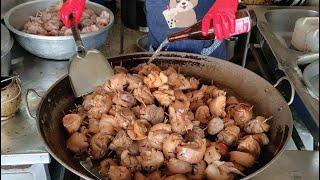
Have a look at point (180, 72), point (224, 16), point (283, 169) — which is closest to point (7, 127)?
point (180, 72)

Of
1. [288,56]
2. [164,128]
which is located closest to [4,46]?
[164,128]

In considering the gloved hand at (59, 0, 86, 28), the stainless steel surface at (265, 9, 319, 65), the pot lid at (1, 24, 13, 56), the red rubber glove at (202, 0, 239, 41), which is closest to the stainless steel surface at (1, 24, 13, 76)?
the pot lid at (1, 24, 13, 56)

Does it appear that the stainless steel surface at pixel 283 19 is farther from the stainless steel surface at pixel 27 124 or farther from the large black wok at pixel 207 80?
the stainless steel surface at pixel 27 124

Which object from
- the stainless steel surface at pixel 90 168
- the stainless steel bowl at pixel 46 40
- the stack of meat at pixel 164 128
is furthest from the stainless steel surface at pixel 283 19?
the stainless steel surface at pixel 90 168

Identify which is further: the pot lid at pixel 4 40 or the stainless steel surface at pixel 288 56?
the stainless steel surface at pixel 288 56

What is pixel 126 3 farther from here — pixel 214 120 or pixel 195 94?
pixel 214 120
